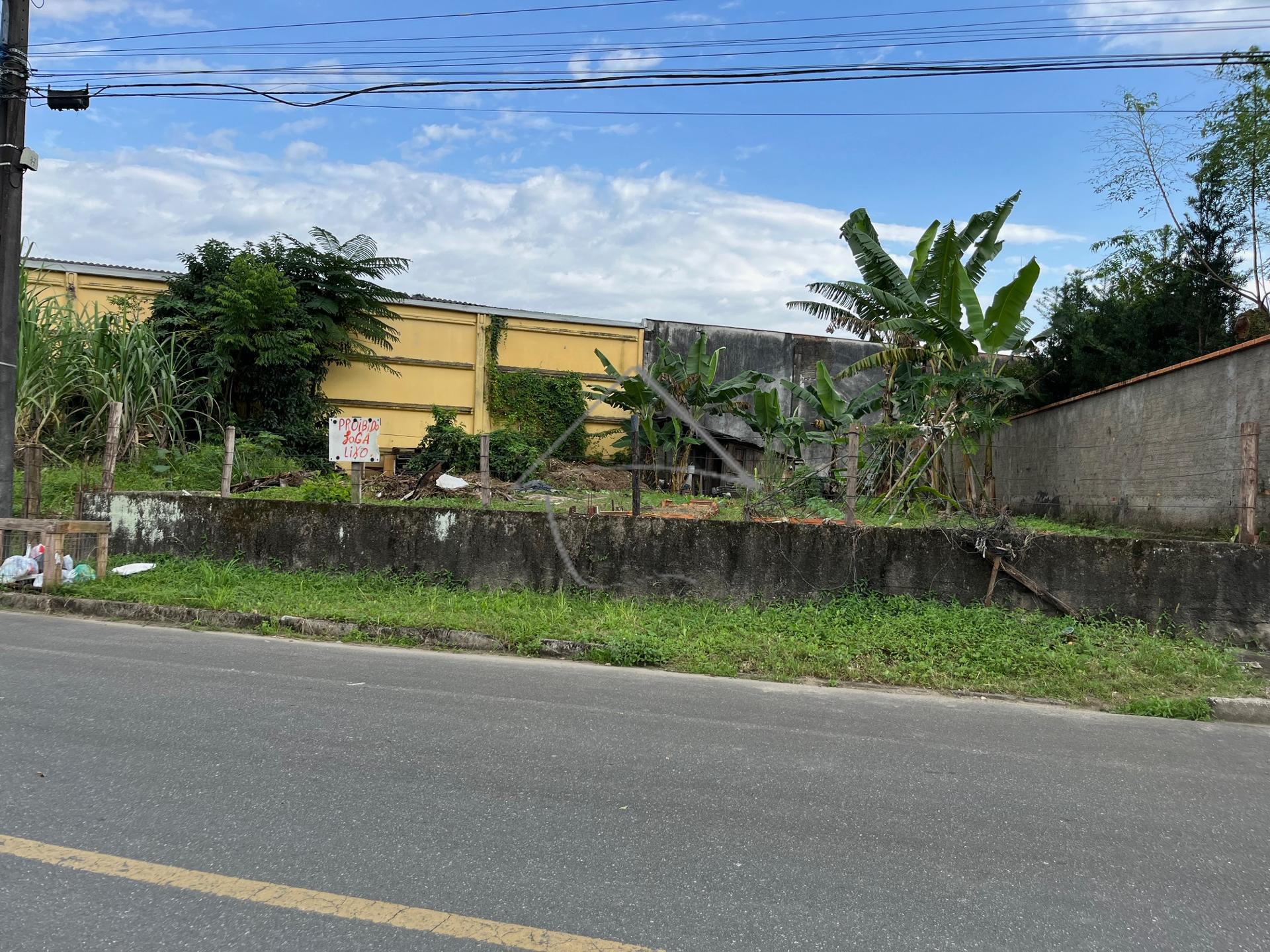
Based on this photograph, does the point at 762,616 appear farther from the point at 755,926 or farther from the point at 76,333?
the point at 76,333

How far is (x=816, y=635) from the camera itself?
7.79 m

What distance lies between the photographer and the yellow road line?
9.18ft

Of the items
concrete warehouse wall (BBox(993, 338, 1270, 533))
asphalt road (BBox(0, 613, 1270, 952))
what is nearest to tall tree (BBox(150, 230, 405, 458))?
asphalt road (BBox(0, 613, 1270, 952))

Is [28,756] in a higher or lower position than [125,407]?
lower

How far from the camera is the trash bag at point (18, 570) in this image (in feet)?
31.0

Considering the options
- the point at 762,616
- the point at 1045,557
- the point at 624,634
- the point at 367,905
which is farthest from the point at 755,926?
the point at 1045,557

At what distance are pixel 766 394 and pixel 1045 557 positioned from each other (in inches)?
328

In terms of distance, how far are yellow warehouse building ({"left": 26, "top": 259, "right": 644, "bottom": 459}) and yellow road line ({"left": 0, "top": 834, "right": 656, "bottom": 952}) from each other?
18.4m

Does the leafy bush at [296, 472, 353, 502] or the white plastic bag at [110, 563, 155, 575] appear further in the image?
the leafy bush at [296, 472, 353, 502]

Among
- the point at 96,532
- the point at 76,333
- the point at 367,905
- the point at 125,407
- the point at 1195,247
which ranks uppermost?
the point at 1195,247

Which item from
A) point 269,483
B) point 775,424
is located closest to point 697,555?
point 775,424

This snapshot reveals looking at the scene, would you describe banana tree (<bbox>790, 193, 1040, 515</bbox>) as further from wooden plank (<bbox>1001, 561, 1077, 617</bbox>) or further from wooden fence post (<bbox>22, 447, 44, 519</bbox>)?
wooden fence post (<bbox>22, 447, 44, 519</bbox>)

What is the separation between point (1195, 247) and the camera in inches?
709

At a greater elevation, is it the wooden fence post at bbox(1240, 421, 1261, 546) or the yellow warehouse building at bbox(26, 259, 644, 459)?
the yellow warehouse building at bbox(26, 259, 644, 459)
